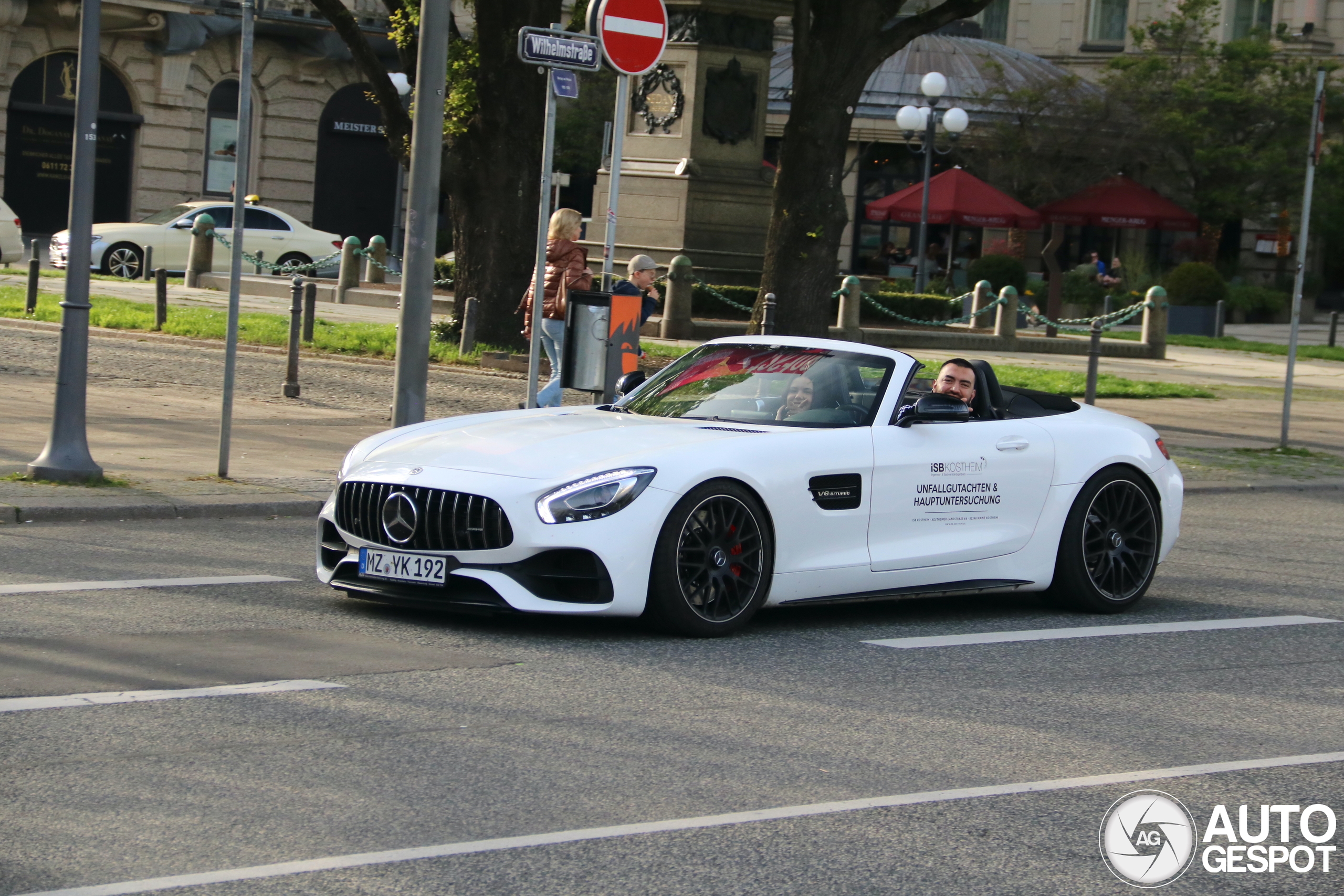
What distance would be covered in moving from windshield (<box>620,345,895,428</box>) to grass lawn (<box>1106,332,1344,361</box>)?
28044 millimetres

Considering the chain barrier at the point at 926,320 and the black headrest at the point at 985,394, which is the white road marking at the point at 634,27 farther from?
the chain barrier at the point at 926,320

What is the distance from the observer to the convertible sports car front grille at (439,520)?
7398mm

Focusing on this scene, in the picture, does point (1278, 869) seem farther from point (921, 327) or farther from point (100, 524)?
point (921, 327)

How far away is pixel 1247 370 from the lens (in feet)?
98.3

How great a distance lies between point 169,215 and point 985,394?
2852cm

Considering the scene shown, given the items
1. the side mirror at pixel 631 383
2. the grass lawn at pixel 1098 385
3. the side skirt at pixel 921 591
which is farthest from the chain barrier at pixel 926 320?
the side skirt at pixel 921 591

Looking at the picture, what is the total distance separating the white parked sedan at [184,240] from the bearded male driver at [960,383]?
79.4ft

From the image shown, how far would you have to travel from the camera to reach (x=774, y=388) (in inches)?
339

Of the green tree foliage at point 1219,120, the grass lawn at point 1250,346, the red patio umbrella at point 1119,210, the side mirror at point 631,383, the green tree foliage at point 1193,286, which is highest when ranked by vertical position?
the green tree foliage at point 1219,120

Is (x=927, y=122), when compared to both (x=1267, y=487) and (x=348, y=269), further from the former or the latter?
(x=1267, y=487)

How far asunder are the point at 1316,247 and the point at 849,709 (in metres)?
52.0

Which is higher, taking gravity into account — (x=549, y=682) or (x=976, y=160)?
(x=976, y=160)

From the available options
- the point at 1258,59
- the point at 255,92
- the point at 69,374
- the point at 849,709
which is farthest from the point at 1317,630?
the point at 1258,59

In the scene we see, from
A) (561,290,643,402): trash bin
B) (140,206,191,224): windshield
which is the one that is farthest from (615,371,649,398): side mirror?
(140,206,191,224): windshield
